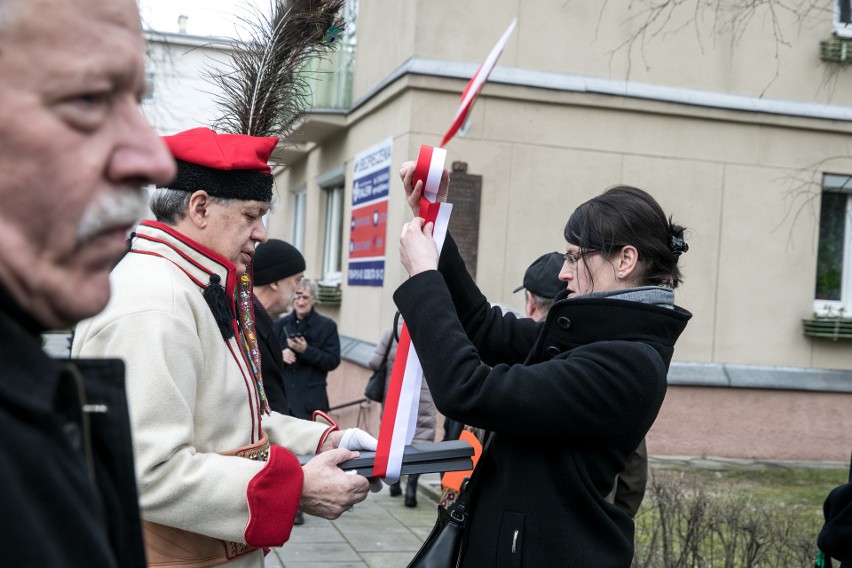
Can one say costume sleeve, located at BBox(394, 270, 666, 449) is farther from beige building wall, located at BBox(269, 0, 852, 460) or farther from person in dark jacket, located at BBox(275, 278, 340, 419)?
beige building wall, located at BBox(269, 0, 852, 460)

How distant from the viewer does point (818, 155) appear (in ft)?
36.5

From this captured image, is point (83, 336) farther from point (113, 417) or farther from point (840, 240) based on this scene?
point (840, 240)

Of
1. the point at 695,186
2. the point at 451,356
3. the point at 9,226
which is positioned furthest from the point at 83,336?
the point at 695,186

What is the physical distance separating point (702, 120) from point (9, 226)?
1066 centimetres

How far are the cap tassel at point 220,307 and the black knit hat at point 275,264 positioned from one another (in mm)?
3514

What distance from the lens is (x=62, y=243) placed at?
3.00ft

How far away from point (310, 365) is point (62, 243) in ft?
24.8

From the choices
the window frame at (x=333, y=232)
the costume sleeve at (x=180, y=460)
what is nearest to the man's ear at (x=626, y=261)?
the costume sleeve at (x=180, y=460)

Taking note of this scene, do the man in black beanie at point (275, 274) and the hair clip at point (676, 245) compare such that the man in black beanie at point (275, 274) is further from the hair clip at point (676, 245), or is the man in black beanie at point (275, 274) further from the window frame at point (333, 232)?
the window frame at point (333, 232)

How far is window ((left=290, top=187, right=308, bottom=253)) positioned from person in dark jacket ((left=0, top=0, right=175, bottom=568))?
50.4ft

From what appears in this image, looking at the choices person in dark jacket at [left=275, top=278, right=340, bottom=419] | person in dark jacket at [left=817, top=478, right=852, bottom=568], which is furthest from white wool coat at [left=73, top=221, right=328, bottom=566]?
person in dark jacket at [left=275, top=278, right=340, bottom=419]

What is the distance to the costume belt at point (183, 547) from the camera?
2.28m

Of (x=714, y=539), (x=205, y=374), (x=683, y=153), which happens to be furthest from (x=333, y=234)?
(x=205, y=374)

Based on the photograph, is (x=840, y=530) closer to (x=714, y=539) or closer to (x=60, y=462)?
(x=714, y=539)
